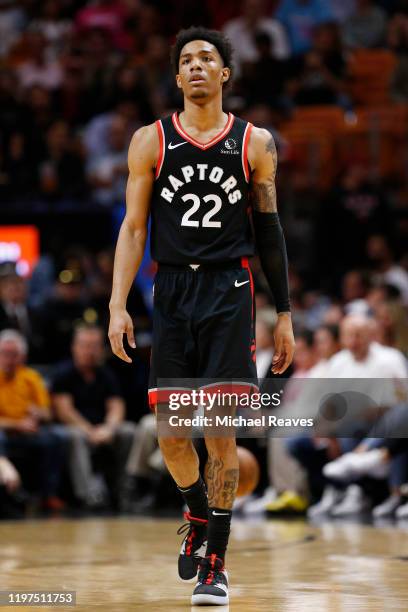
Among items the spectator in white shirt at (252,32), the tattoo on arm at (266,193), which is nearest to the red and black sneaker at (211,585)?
the tattoo on arm at (266,193)

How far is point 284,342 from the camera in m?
5.03

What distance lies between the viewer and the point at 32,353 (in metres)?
11.5

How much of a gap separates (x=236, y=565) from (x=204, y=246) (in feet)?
6.28

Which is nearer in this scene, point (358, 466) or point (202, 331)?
point (202, 331)

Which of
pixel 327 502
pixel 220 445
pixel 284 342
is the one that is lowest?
pixel 327 502

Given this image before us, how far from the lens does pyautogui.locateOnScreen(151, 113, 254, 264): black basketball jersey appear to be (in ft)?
16.2

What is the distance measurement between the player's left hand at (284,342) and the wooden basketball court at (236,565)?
96 cm

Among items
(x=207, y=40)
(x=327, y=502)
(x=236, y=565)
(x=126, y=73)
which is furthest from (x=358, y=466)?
(x=126, y=73)

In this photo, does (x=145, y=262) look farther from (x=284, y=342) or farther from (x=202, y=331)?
(x=202, y=331)

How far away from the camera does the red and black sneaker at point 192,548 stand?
518 centimetres

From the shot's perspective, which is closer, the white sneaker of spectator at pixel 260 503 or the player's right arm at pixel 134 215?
the player's right arm at pixel 134 215

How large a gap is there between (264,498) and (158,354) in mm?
5129

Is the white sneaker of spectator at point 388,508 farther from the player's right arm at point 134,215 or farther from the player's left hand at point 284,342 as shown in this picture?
the player's right arm at point 134,215

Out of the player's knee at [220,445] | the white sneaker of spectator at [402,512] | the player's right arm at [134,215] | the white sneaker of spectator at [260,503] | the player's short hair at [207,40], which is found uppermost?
the player's short hair at [207,40]
